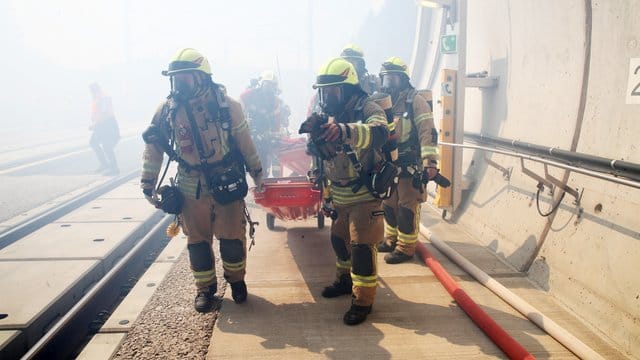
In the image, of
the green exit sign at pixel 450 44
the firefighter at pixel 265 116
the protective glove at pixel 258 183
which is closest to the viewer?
the protective glove at pixel 258 183

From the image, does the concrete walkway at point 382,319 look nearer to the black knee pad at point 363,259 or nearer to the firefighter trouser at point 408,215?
the firefighter trouser at point 408,215

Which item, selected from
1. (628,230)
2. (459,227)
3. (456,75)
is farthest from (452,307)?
(456,75)

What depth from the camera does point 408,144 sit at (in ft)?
Answer: 16.3

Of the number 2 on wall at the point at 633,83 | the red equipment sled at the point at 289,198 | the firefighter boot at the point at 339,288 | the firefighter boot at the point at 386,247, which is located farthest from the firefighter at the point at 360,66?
the number 2 on wall at the point at 633,83

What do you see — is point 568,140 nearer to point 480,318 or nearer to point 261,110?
point 480,318

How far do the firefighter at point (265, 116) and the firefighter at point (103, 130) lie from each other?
4985 mm

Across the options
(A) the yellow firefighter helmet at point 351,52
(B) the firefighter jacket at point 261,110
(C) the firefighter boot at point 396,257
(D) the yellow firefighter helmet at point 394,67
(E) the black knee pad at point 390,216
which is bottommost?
(C) the firefighter boot at point 396,257

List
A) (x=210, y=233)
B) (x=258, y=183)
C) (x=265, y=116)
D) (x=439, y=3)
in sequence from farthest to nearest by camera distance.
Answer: (x=265, y=116) < (x=439, y=3) < (x=258, y=183) < (x=210, y=233)

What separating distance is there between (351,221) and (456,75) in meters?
2.92

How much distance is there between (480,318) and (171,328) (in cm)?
241

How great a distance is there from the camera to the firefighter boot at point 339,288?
4.12 metres

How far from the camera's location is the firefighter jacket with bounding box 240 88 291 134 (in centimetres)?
836

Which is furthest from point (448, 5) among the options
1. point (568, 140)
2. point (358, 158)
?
point (358, 158)

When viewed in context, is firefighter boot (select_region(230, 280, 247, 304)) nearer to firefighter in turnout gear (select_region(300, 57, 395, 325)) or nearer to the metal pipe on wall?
firefighter in turnout gear (select_region(300, 57, 395, 325))
